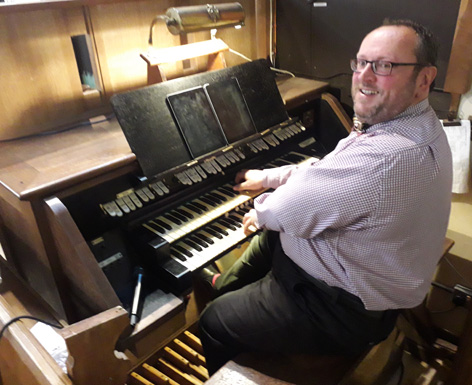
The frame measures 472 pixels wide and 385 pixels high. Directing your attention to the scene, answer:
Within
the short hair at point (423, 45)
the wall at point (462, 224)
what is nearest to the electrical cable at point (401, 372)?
the wall at point (462, 224)

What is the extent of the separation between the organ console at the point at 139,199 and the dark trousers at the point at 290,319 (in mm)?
152

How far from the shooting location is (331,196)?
43.4 inches

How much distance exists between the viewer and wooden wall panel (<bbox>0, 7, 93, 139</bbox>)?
1449 millimetres

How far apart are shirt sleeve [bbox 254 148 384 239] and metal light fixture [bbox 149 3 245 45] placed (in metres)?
0.81

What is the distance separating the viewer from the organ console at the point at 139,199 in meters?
1.21

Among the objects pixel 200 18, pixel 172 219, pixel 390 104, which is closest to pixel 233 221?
pixel 172 219

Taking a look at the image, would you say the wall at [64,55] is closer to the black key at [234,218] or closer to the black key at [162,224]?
the black key at [162,224]

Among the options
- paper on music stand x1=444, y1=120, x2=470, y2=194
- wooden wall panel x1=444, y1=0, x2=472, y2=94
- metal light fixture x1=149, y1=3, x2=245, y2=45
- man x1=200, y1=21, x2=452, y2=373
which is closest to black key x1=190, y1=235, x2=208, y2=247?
man x1=200, y1=21, x2=452, y2=373

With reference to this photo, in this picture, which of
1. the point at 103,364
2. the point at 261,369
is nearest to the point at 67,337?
the point at 103,364

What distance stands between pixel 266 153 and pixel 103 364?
1083 mm

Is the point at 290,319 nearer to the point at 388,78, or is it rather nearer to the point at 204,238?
the point at 204,238

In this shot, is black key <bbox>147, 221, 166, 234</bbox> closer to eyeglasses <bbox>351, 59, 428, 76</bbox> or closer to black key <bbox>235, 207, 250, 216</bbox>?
black key <bbox>235, 207, 250, 216</bbox>

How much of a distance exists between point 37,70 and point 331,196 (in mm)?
1173

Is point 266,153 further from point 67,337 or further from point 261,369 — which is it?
point 67,337
